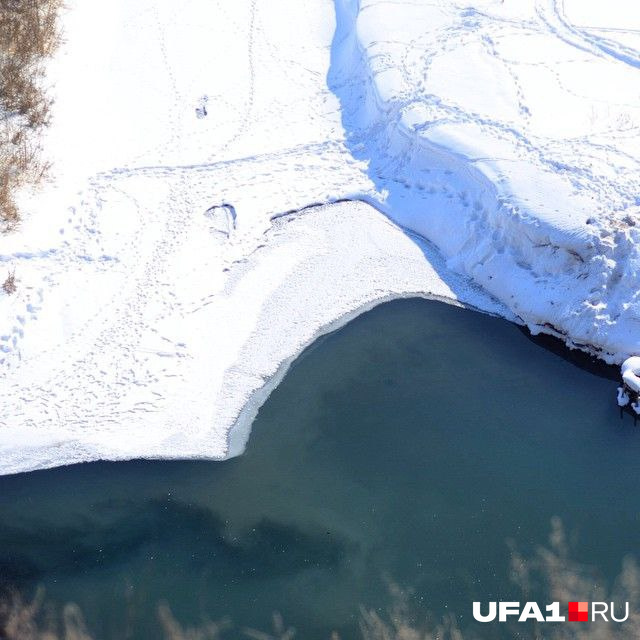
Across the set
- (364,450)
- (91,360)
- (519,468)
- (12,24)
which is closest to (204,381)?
(91,360)

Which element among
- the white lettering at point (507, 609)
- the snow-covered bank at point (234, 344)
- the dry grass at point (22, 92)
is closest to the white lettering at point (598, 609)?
the white lettering at point (507, 609)

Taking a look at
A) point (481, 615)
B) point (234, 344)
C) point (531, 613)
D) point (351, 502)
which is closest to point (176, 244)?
point (234, 344)

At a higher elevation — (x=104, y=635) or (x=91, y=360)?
(x=91, y=360)

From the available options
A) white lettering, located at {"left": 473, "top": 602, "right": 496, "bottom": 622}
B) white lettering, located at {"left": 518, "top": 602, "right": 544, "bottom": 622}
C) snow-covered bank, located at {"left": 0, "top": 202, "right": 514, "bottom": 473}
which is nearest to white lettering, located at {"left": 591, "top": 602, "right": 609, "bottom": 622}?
white lettering, located at {"left": 518, "top": 602, "right": 544, "bottom": 622}

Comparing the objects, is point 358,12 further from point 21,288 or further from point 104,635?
point 104,635

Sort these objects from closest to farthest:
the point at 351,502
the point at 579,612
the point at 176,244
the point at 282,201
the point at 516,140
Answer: the point at 579,612, the point at 351,502, the point at 176,244, the point at 516,140, the point at 282,201

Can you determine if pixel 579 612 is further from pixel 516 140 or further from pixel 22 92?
pixel 22 92
